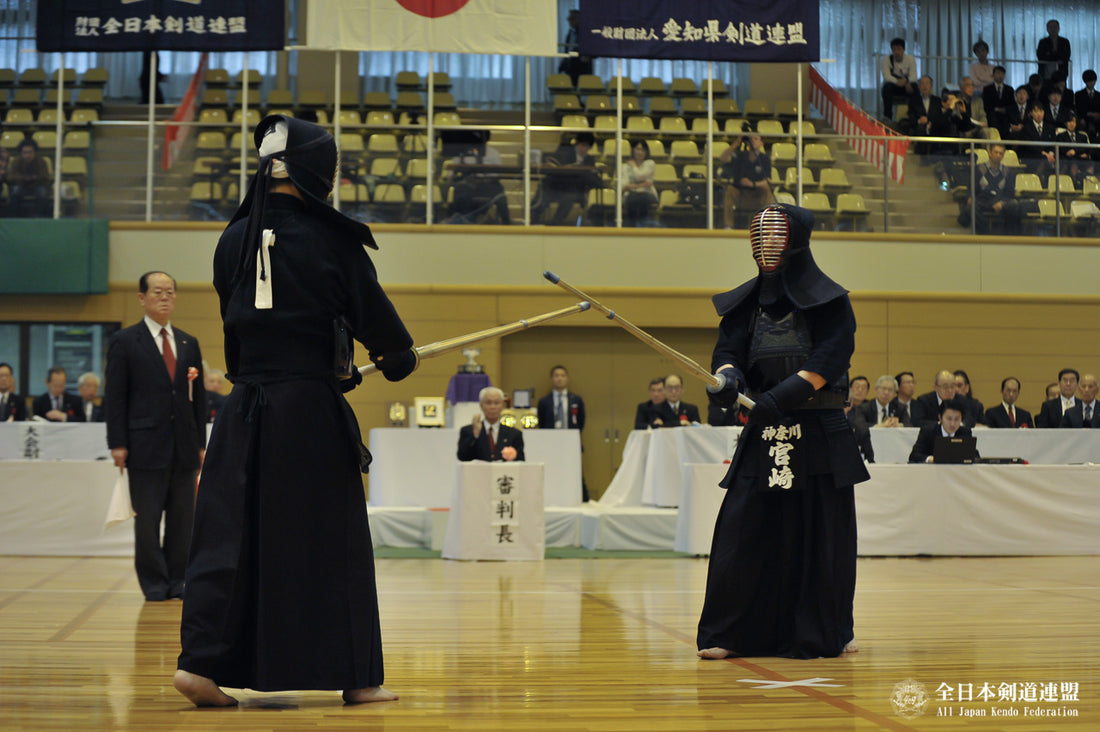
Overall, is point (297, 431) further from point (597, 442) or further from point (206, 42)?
point (597, 442)

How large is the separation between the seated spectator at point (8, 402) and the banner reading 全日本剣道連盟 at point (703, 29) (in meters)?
7.09

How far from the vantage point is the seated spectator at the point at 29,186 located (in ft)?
44.5

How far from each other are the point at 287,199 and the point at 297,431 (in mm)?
715

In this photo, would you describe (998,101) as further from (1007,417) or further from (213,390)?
(213,390)

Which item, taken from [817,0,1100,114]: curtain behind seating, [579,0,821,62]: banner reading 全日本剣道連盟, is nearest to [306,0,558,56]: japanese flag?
[579,0,821,62]: banner reading 全日本剣道連盟

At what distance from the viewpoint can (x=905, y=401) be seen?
12.5m

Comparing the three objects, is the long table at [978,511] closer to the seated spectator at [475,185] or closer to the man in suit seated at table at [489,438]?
the man in suit seated at table at [489,438]

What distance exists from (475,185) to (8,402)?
572 centimetres

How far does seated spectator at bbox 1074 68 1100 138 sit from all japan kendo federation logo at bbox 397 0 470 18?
9.29 meters

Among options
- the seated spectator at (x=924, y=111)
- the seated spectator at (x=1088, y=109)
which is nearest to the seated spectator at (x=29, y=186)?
the seated spectator at (x=924, y=111)

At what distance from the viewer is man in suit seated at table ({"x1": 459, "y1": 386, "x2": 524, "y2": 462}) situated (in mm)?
9758

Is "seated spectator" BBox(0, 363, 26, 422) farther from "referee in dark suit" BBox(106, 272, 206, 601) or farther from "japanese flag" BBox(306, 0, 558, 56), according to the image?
"referee in dark suit" BBox(106, 272, 206, 601)

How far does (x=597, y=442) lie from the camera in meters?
14.9

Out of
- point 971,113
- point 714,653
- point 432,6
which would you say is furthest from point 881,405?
point 714,653
